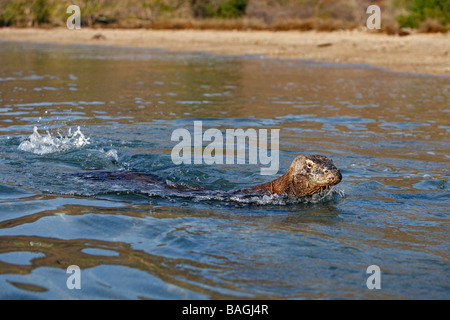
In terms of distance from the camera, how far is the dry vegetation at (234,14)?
26.3 metres

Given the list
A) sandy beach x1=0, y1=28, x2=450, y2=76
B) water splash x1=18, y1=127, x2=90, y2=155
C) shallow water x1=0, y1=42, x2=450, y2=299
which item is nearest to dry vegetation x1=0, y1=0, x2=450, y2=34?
sandy beach x1=0, y1=28, x2=450, y2=76

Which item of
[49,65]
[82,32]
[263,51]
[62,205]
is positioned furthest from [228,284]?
[82,32]

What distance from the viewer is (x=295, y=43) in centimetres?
2627

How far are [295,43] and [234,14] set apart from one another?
11770 mm

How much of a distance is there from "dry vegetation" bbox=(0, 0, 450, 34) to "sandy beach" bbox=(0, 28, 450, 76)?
126cm

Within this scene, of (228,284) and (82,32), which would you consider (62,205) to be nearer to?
(228,284)

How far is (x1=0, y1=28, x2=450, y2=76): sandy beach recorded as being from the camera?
2027 centimetres

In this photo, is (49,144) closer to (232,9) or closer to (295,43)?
(295,43)

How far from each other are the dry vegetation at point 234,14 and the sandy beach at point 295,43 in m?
1.26

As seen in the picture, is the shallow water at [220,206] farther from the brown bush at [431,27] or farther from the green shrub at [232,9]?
the green shrub at [232,9]

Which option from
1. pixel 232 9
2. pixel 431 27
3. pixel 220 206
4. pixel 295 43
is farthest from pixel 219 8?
pixel 220 206

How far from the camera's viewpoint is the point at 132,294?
3.90 meters

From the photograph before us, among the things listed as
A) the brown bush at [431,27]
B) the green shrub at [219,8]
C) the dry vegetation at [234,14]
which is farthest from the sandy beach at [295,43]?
the green shrub at [219,8]
